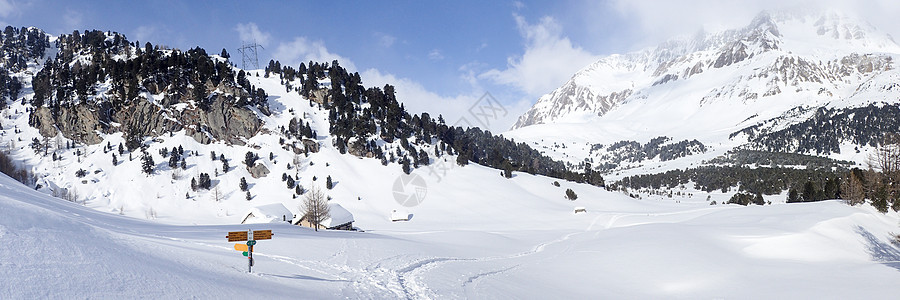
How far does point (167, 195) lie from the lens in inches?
3275

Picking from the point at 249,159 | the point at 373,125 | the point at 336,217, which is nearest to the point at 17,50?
the point at 249,159

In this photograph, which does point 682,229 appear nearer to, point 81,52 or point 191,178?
point 191,178

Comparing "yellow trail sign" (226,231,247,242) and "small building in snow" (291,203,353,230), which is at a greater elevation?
"yellow trail sign" (226,231,247,242)

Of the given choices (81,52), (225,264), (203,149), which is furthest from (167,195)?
(81,52)

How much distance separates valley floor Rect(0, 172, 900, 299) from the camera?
8.07m

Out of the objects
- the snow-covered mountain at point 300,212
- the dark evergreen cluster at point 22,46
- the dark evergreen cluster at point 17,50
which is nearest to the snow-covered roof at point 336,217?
the snow-covered mountain at point 300,212

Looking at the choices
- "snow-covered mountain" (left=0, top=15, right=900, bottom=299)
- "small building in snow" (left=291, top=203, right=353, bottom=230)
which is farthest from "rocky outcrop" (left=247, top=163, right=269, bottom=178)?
"small building in snow" (left=291, top=203, right=353, bottom=230)

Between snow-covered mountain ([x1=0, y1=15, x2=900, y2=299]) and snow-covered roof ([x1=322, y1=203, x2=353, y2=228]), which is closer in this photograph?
snow-covered mountain ([x1=0, y1=15, x2=900, y2=299])

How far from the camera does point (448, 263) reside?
945 inches

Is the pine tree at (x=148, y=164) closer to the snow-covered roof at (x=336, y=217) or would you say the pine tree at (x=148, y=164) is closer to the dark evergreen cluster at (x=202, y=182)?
the dark evergreen cluster at (x=202, y=182)

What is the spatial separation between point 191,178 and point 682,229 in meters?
93.0

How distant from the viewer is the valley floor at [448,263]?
26.5ft

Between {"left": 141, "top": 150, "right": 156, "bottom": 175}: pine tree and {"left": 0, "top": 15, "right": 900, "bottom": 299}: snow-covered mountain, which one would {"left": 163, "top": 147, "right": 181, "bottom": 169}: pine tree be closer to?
{"left": 0, "top": 15, "right": 900, "bottom": 299}: snow-covered mountain

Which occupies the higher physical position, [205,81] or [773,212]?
[205,81]
